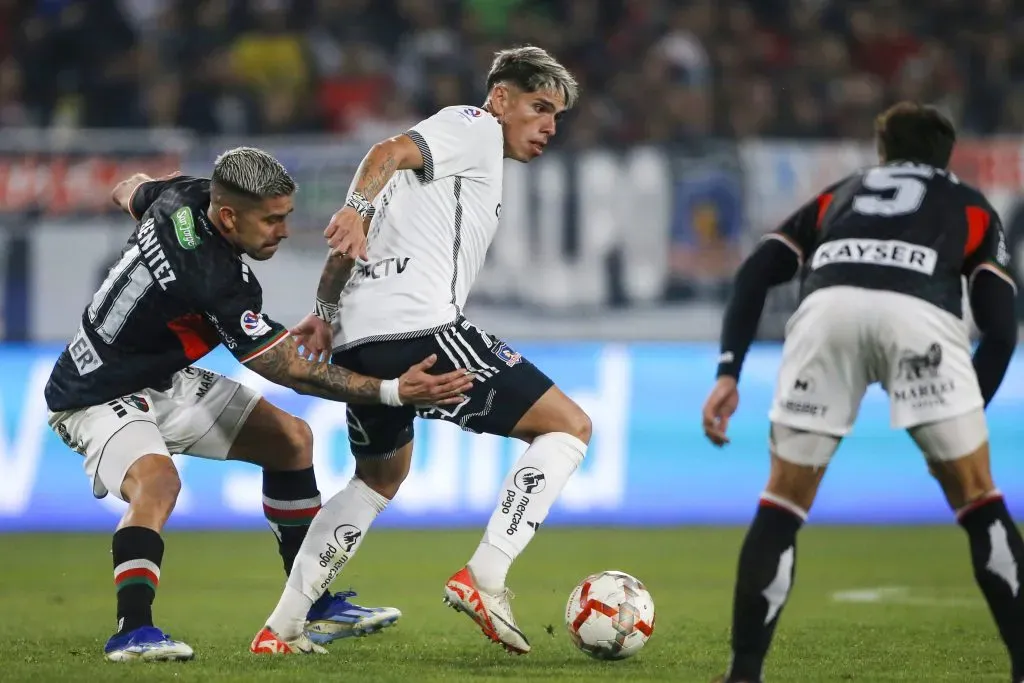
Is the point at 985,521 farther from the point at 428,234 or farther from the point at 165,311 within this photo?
the point at 165,311

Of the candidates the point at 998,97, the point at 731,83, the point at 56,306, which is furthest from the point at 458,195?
the point at 998,97

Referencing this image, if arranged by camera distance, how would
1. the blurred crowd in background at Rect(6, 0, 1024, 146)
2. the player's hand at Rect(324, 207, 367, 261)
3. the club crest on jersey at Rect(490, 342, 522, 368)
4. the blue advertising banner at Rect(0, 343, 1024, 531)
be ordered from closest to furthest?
the player's hand at Rect(324, 207, 367, 261), the club crest on jersey at Rect(490, 342, 522, 368), the blue advertising banner at Rect(0, 343, 1024, 531), the blurred crowd in background at Rect(6, 0, 1024, 146)

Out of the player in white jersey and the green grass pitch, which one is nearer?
the green grass pitch

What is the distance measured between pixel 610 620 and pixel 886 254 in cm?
190

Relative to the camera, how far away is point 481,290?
45.7 ft

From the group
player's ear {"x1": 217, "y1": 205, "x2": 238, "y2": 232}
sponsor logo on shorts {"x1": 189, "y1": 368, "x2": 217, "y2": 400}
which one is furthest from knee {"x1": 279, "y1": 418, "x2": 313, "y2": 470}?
player's ear {"x1": 217, "y1": 205, "x2": 238, "y2": 232}

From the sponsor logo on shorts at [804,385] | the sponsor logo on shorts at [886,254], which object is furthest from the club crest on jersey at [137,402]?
the sponsor logo on shorts at [886,254]

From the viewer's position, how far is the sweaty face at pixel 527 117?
5910 millimetres

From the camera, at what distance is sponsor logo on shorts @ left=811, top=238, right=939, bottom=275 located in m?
4.71

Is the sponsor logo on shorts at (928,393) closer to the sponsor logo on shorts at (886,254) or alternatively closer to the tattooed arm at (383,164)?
the sponsor logo on shorts at (886,254)

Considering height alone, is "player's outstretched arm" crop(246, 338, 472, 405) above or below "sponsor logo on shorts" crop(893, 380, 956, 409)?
above

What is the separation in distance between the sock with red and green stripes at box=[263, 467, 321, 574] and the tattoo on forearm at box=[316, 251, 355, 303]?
96 cm

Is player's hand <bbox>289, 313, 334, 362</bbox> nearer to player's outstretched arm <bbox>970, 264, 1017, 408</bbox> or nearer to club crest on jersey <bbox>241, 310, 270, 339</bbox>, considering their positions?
club crest on jersey <bbox>241, 310, 270, 339</bbox>

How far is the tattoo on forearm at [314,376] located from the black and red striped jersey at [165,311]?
5 cm
